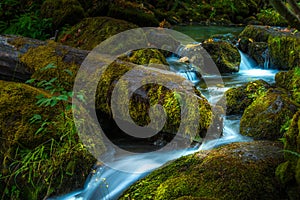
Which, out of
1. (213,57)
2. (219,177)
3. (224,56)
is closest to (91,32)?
(213,57)

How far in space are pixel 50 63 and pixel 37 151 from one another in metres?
1.80

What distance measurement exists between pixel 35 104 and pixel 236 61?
18.9ft

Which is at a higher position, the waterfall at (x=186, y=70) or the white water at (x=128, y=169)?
the waterfall at (x=186, y=70)

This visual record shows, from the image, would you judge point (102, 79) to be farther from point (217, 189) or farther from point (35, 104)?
point (217, 189)

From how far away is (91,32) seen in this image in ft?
26.0

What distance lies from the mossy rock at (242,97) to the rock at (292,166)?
8.35ft

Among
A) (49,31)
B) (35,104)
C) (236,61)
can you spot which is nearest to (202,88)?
(236,61)

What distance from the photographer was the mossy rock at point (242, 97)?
541 centimetres

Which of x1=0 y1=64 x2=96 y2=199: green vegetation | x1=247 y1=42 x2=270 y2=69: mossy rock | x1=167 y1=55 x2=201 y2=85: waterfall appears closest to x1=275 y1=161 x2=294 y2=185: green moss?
x1=0 y1=64 x2=96 y2=199: green vegetation

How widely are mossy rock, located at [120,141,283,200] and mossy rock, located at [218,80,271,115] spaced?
2.05 m

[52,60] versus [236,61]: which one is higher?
[52,60]

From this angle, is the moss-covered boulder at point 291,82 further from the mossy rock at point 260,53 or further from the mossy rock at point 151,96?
the mossy rock at point 260,53

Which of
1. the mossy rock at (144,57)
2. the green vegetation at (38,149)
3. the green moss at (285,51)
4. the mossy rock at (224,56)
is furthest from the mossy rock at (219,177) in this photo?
the green moss at (285,51)

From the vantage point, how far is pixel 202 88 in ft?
21.9
